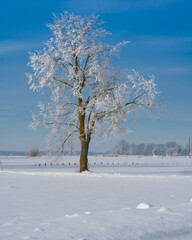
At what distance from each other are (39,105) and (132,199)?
15.8m

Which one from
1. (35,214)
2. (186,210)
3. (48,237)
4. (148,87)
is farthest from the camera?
(148,87)

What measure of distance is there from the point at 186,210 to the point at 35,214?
3219 mm

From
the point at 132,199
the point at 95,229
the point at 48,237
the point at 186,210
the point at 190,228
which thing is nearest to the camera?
the point at 48,237

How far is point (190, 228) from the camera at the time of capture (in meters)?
5.63

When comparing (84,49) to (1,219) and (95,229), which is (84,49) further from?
(95,229)

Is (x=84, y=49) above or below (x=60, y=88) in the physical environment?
above

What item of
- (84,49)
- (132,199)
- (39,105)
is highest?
(84,49)

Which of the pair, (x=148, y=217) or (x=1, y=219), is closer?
(x=148, y=217)

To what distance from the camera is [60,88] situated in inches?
961

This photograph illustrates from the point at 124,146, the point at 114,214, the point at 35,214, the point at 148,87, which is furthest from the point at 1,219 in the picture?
the point at 124,146

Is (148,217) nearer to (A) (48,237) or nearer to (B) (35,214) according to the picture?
(A) (48,237)

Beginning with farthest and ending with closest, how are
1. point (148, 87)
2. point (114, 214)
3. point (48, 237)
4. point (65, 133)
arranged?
point (65, 133) → point (148, 87) → point (114, 214) → point (48, 237)

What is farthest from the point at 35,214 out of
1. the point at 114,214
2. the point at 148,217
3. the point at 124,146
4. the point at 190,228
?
the point at 124,146

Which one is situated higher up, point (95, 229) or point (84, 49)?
point (84, 49)
